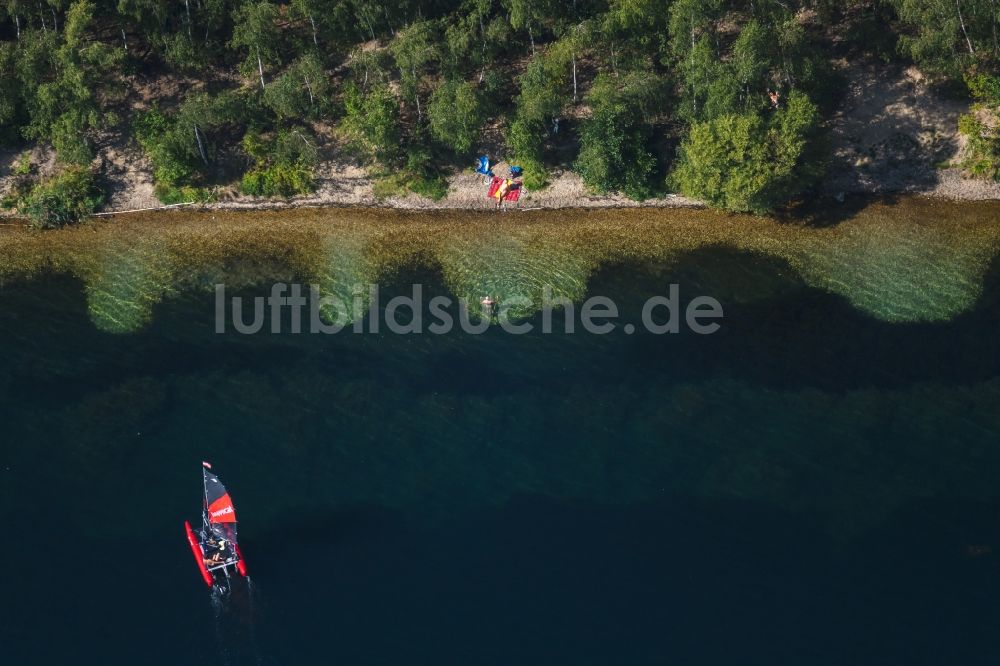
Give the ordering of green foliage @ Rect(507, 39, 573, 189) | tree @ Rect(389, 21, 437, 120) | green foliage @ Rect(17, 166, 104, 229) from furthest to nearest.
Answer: green foliage @ Rect(17, 166, 104, 229)
tree @ Rect(389, 21, 437, 120)
green foliage @ Rect(507, 39, 573, 189)

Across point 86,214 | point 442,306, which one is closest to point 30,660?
point 442,306

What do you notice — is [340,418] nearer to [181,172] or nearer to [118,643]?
[118,643]

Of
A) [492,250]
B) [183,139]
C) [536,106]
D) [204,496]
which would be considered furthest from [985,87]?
[204,496]

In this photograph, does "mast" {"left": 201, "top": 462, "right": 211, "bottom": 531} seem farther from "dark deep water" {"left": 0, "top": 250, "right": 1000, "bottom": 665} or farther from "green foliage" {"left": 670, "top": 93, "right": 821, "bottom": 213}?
"green foliage" {"left": 670, "top": 93, "right": 821, "bottom": 213}

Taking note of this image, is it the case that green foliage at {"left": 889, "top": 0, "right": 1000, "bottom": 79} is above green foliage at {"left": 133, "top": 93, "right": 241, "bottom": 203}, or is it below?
above

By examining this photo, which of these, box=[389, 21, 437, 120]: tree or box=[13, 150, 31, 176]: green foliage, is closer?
box=[389, 21, 437, 120]: tree

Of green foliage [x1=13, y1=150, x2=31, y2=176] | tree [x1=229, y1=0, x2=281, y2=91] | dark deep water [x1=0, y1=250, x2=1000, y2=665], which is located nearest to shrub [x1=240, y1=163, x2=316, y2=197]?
tree [x1=229, y1=0, x2=281, y2=91]

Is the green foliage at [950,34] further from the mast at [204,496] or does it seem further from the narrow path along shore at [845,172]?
the mast at [204,496]
